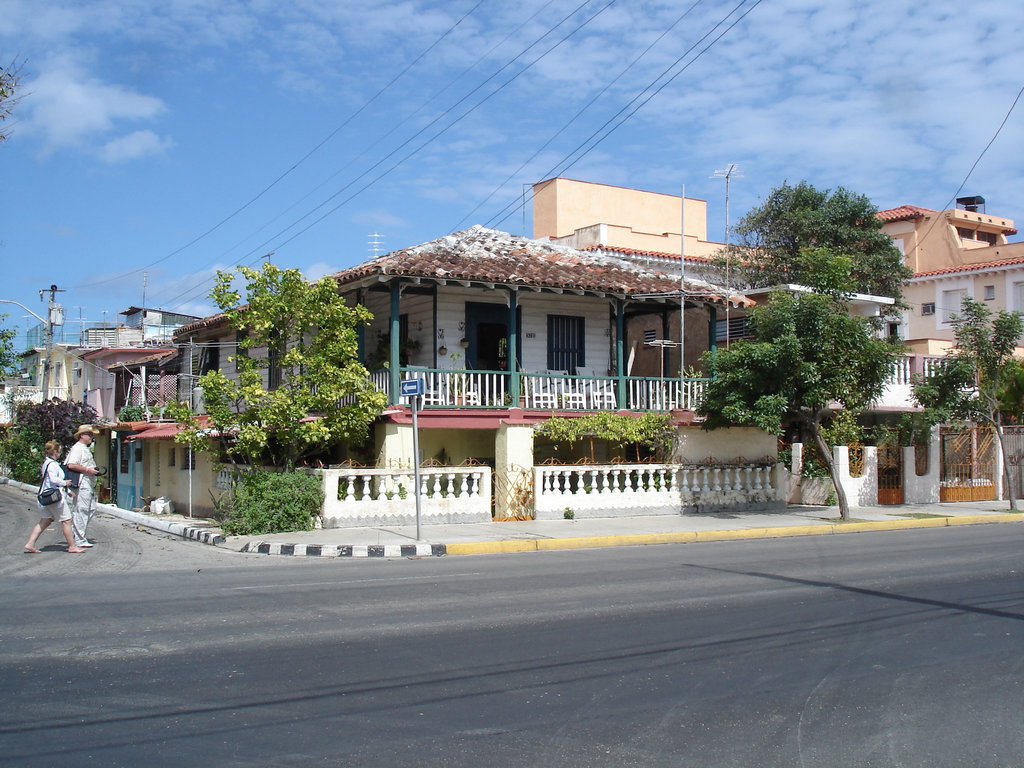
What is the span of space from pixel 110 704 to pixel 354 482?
1171 centimetres

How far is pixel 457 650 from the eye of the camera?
7.76 meters

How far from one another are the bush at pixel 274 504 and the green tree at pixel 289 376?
→ 75 cm

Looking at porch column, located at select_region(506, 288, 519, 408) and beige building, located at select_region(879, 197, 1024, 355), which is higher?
beige building, located at select_region(879, 197, 1024, 355)

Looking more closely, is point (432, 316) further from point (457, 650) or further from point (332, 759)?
point (332, 759)

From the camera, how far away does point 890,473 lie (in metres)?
24.2

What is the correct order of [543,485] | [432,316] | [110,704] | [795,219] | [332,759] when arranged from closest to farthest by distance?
[332,759] < [110,704] < [543,485] < [432,316] < [795,219]

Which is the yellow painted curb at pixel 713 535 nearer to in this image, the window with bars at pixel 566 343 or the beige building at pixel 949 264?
the window with bars at pixel 566 343

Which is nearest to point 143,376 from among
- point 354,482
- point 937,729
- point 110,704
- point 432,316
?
point 432,316

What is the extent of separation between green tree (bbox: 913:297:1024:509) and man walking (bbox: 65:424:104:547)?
17.2 metres

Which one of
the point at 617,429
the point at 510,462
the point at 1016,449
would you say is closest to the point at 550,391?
the point at 617,429

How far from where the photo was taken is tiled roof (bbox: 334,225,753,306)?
19594mm

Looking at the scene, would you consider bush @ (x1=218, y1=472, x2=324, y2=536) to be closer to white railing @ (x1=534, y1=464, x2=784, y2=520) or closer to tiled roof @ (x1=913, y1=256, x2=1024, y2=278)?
white railing @ (x1=534, y1=464, x2=784, y2=520)

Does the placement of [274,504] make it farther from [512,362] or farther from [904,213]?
[904,213]

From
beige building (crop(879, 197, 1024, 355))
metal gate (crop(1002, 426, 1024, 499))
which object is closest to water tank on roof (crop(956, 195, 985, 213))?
beige building (crop(879, 197, 1024, 355))
